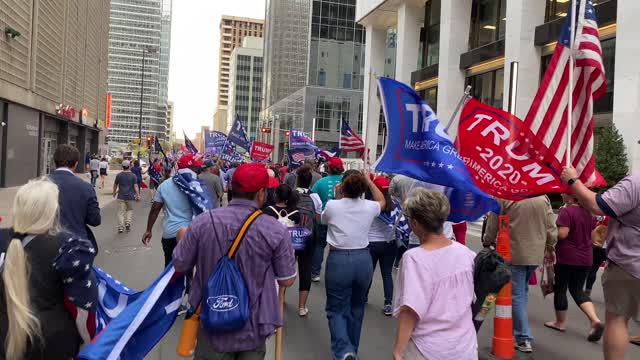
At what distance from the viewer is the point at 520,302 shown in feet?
18.8

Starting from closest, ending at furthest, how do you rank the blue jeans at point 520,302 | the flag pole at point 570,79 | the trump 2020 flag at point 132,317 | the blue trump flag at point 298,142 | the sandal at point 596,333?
the trump 2020 flag at point 132,317 < the flag pole at point 570,79 < the blue jeans at point 520,302 < the sandal at point 596,333 < the blue trump flag at point 298,142

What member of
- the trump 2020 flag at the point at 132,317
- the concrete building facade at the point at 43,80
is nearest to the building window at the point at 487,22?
the concrete building facade at the point at 43,80

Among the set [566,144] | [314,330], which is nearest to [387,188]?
[314,330]

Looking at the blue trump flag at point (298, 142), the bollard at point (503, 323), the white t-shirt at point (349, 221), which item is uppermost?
the blue trump flag at point (298, 142)

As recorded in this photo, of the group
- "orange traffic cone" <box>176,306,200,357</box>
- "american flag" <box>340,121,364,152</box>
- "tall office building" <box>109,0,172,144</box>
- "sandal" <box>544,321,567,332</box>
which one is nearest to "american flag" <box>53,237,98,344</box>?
"orange traffic cone" <box>176,306,200,357</box>

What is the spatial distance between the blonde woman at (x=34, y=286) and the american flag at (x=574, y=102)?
378cm

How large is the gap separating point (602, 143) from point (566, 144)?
56.5ft

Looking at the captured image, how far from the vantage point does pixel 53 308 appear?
2799 mm

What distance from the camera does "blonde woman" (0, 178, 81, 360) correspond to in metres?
2.68

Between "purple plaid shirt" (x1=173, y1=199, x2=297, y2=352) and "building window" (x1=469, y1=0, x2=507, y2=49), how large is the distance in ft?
97.3

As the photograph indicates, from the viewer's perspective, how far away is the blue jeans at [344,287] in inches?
196

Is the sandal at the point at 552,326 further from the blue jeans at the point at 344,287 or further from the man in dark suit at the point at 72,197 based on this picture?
the man in dark suit at the point at 72,197

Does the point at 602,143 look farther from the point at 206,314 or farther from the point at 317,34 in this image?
the point at 317,34

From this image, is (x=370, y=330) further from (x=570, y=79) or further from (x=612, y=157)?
(x=612, y=157)
